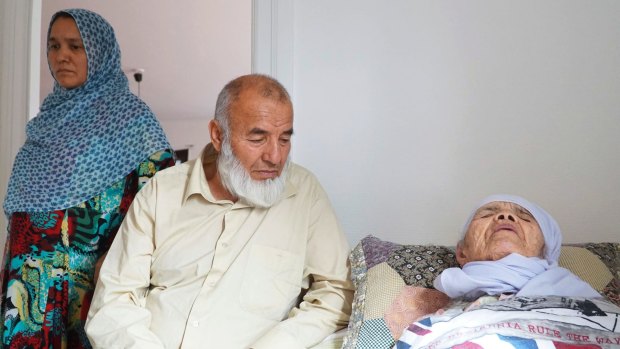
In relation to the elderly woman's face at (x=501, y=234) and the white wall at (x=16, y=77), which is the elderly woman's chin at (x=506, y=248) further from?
the white wall at (x=16, y=77)

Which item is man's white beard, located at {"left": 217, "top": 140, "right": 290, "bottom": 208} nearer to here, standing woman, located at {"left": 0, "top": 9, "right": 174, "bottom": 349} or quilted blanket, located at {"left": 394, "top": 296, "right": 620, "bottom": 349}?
standing woman, located at {"left": 0, "top": 9, "right": 174, "bottom": 349}

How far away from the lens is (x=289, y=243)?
1.92m

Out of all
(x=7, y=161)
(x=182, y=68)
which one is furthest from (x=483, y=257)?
(x=182, y=68)

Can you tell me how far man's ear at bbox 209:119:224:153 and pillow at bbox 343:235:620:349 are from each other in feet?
1.78

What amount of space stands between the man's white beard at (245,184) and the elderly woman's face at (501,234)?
0.58m

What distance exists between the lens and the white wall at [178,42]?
199 inches

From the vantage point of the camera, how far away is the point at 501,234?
5.42 feet

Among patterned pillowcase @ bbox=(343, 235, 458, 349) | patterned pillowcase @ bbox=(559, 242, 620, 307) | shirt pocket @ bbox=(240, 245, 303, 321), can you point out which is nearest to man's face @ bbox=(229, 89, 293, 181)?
shirt pocket @ bbox=(240, 245, 303, 321)

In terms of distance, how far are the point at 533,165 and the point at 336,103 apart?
0.77m

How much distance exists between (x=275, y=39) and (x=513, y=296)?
1.43m

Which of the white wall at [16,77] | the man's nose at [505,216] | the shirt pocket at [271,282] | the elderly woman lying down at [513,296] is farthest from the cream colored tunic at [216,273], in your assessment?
the white wall at [16,77]

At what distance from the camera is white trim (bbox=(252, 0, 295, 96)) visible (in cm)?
248

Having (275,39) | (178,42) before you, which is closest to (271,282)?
(275,39)

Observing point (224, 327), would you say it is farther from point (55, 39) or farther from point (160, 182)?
point (55, 39)
